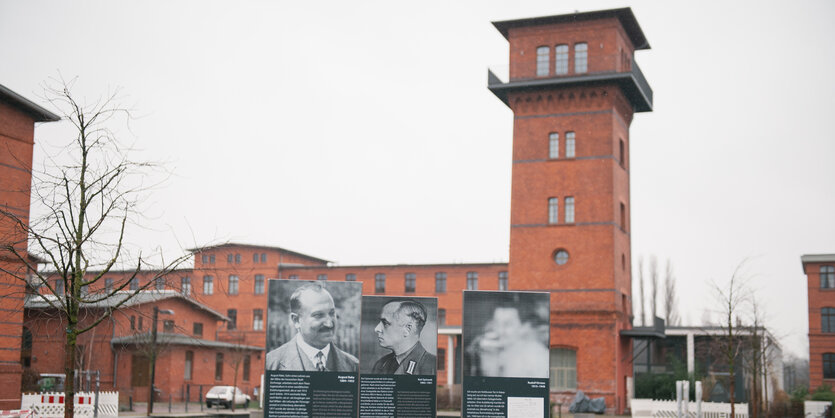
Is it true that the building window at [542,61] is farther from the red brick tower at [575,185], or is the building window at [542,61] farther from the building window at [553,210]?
the building window at [553,210]

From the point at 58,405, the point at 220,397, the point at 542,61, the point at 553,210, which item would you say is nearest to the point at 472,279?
the point at 220,397

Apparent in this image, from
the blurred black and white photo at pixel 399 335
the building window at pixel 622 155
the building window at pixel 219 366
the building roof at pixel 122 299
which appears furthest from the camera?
the building window at pixel 219 366

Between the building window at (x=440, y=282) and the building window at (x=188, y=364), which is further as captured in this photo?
the building window at (x=440, y=282)

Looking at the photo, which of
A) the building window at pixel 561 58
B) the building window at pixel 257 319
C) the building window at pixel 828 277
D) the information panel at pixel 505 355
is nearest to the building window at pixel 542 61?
the building window at pixel 561 58

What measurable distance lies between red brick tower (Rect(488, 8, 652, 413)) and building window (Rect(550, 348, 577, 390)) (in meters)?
0.05

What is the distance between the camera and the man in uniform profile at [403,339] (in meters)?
19.0

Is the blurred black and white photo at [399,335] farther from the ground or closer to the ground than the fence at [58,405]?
farther from the ground

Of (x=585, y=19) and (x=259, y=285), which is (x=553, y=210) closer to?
(x=585, y=19)

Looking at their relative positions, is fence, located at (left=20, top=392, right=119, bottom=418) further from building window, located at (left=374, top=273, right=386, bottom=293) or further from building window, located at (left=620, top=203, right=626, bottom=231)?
building window, located at (left=374, top=273, right=386, bottom=293)

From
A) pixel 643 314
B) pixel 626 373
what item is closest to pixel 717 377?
pixel 626 373

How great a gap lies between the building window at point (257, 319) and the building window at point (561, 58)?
37728mm

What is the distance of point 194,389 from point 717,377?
3095 centimetres

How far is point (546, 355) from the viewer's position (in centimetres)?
1938

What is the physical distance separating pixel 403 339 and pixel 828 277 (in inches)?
1977
